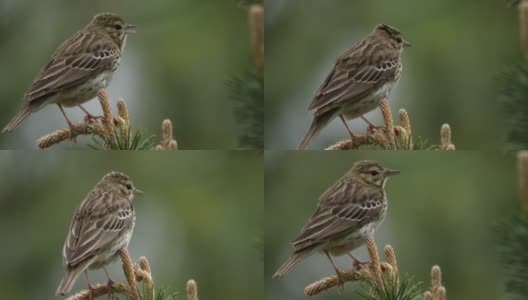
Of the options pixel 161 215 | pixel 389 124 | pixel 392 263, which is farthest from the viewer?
pixel 161 215

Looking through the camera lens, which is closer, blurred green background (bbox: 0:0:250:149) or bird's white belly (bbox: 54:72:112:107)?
bird's white belly (bbox: 54:72:112:107)

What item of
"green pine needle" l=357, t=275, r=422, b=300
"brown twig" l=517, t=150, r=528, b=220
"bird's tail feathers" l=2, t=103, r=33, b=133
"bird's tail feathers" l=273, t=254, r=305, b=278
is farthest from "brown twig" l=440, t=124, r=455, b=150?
"bird's tail feathers" l=2, t=103, r=33, b=133

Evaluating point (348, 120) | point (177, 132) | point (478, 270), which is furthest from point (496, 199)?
point (177, 132)

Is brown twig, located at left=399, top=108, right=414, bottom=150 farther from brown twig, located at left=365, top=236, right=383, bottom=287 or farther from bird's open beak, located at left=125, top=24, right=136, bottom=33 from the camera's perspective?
bird's open beak, located at left=125, top=24, right=136, bottom=33

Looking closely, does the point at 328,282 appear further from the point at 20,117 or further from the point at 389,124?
the point at 20,117

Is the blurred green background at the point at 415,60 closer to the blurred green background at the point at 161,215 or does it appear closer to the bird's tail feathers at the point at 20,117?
the blurred green background at the point at 161,215

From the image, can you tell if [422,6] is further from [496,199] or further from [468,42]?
[496,199]

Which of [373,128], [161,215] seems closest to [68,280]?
[161,215]

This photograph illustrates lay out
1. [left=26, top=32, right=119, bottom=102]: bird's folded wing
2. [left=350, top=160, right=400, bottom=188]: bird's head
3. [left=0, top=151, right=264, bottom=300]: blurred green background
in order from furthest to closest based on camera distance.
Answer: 1. [left=0, top=151, right=264, bottom=300]: blurred green background
2. [left=350, top=160, right=400, bottom=188]: bird's head
3. [left=26, top=32, right=119, bottom=102]: bird's folded wing
